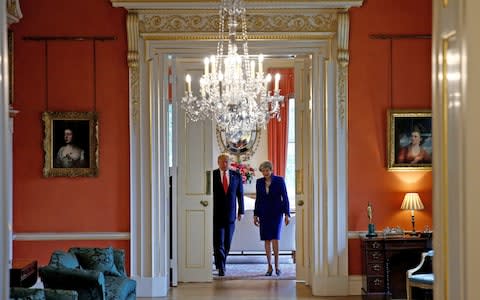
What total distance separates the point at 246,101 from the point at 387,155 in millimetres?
1586

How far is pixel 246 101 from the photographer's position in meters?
7.96

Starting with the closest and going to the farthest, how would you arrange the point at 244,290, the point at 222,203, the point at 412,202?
the point at 412,202, the point at 244,290, the point at 222,203

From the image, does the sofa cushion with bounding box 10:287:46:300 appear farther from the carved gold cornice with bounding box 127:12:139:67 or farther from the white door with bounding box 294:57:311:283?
the white door with bounding box 294:57:311:283

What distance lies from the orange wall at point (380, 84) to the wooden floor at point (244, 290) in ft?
2.76

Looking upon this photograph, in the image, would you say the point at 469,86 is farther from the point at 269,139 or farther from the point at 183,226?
the point at 269,139

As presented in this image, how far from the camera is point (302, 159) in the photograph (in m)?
8.88

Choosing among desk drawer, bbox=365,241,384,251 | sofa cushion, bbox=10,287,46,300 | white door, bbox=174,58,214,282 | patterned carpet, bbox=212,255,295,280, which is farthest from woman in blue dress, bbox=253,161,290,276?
sofa cushion, bbox=10,287,46,300

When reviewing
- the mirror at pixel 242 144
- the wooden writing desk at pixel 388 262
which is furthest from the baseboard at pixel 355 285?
the mirror at pixel 242 144

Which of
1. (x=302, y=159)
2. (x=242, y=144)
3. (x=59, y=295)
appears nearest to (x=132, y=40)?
(x=302, y=159)

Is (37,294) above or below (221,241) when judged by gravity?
above

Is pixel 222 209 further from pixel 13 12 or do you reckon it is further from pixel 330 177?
pixel 13 12

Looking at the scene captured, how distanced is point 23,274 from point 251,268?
444 centimetres

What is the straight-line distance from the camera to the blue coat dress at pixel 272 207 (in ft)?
31.9

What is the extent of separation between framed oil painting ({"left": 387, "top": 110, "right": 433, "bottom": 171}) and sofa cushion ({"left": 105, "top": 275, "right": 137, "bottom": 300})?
3.11m
